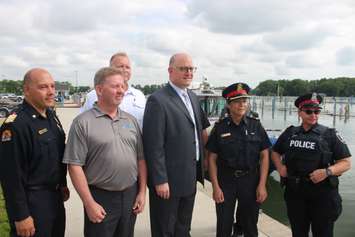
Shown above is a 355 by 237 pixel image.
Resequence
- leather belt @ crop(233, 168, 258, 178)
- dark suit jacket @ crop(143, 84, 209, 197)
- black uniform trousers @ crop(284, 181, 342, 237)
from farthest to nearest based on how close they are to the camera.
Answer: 1. leather belt @ crop(233, 168, 258, 178)
2. black uniform trousers @ crop(284, 181, 342, 237)
3. dark suit jacket @ crop(143, 84, 209, 197)

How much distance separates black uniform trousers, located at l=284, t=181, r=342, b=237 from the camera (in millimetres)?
3436

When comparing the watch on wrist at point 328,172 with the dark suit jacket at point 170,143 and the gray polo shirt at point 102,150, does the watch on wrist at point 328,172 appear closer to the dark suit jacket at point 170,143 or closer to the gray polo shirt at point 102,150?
the dark suit jacket at point 170,143

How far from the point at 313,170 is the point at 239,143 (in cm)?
74

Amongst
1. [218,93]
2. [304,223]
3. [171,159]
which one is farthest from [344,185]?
[171,159]

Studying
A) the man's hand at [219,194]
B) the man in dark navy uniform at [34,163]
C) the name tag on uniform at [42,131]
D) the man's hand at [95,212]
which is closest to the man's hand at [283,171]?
the man's hand at [219,194]

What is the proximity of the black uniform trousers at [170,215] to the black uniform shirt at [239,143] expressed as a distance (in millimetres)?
546

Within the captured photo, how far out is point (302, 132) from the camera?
3.58 m

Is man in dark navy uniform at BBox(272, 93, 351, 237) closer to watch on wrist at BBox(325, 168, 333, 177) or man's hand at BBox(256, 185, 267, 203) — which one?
watch on wrist at BBox(325, 168, 333, 177)

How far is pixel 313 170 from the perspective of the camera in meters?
3.46

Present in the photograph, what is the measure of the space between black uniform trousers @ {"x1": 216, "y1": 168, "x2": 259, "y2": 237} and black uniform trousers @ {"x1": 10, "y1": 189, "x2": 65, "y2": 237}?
1.66 m

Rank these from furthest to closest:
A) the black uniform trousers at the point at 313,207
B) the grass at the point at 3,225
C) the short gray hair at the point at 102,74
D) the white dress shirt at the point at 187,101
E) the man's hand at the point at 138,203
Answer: the grass at the point at 3,225 < the white dress shirt at the point at 187,101 < the black uniform trousers at the point at 313,207 < the man's hand at the point at 138,203 < the short gray hair at the point at 102,74

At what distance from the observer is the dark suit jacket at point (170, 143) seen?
3.33 meters

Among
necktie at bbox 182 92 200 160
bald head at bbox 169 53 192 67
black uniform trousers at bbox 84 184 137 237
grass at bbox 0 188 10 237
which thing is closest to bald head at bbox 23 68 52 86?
black uniform trousers at bbox 84 184 137 237

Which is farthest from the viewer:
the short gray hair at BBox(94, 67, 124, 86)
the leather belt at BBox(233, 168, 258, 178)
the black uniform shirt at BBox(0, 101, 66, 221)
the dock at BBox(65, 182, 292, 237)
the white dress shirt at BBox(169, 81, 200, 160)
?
the dock at BBox(65, 182, 292, 237)
